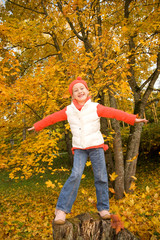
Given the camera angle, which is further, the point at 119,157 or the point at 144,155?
the point at 144,155

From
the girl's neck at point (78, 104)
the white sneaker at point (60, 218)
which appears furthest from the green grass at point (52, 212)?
the girl's neck at point (78, 104)

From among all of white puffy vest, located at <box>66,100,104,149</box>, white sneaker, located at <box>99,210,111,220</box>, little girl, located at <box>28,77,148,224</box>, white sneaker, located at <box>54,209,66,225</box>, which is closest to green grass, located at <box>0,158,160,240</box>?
white sneaker, located at <box>99,210,111,220</box>

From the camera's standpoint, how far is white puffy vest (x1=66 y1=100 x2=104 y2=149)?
2.47 meters

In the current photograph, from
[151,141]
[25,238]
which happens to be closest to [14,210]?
[25,238]

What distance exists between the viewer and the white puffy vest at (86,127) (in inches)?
97.2

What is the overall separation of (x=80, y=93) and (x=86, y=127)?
A: 0.48 m

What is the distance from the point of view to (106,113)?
99.0 inches

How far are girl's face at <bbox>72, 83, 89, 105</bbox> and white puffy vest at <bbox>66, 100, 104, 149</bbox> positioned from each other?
0.08 m

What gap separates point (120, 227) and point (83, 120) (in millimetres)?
1377

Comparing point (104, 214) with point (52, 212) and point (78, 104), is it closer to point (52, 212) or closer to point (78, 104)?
point (78, 104)

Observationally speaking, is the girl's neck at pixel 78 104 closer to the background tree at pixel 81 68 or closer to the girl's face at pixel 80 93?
the girl's face at pixel 80 93

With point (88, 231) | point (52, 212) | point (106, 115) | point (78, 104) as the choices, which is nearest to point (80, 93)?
point (78, 104)

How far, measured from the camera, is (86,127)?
98.4 inches

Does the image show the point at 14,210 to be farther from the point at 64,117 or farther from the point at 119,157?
the point at 64,117
